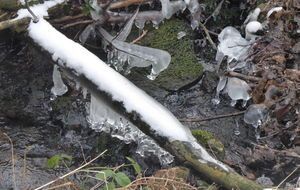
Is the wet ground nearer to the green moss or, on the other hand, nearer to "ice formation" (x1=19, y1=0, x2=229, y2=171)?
the green moss

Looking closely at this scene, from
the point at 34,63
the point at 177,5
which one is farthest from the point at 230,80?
the point at 34,63

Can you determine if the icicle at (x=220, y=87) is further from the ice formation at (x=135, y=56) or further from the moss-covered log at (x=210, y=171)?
the moss-covered log at (x=210, y=171)

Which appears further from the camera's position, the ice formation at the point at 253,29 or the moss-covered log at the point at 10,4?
the ice formation at the point at 253,29

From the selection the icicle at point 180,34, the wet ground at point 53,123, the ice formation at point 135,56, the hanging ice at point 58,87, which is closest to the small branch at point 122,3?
the ice formation at point 135,56

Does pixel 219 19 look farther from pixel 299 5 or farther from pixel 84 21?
pixel 84 21

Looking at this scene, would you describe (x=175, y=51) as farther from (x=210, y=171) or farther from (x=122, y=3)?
(x=210, y=171)

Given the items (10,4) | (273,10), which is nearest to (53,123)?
(10,4)

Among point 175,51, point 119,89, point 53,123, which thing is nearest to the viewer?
point 119,89
